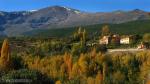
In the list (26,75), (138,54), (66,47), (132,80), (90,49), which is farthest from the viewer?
(66,47)

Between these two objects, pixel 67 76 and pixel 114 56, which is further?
pixel 114 56

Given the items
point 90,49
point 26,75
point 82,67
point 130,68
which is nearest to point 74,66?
point 82,67

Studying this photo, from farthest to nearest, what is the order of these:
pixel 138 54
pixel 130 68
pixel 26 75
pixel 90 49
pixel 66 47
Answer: pixel 66 47 → pixel 90 49 → pixel 138 54 → pixel 130 68 → pixel 26 75

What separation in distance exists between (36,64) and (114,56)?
14108 millimetres

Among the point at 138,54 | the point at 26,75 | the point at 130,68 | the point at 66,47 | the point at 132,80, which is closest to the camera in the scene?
the point at 26,75

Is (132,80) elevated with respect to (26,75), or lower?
lower

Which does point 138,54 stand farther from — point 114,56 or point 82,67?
point 82,67

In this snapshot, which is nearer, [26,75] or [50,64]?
[26,75]

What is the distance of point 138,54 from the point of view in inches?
3939

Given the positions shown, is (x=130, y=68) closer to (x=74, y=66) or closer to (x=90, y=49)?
(x=74, y=66)

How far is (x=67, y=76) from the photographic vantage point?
3499 inches

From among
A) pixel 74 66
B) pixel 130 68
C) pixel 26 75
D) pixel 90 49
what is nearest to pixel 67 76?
pixel 74 66

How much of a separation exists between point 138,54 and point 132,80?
52.2 ft

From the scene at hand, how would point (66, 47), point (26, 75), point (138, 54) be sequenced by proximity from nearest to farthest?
point (26, 75)
point (138, 54)
point (66, 47)
